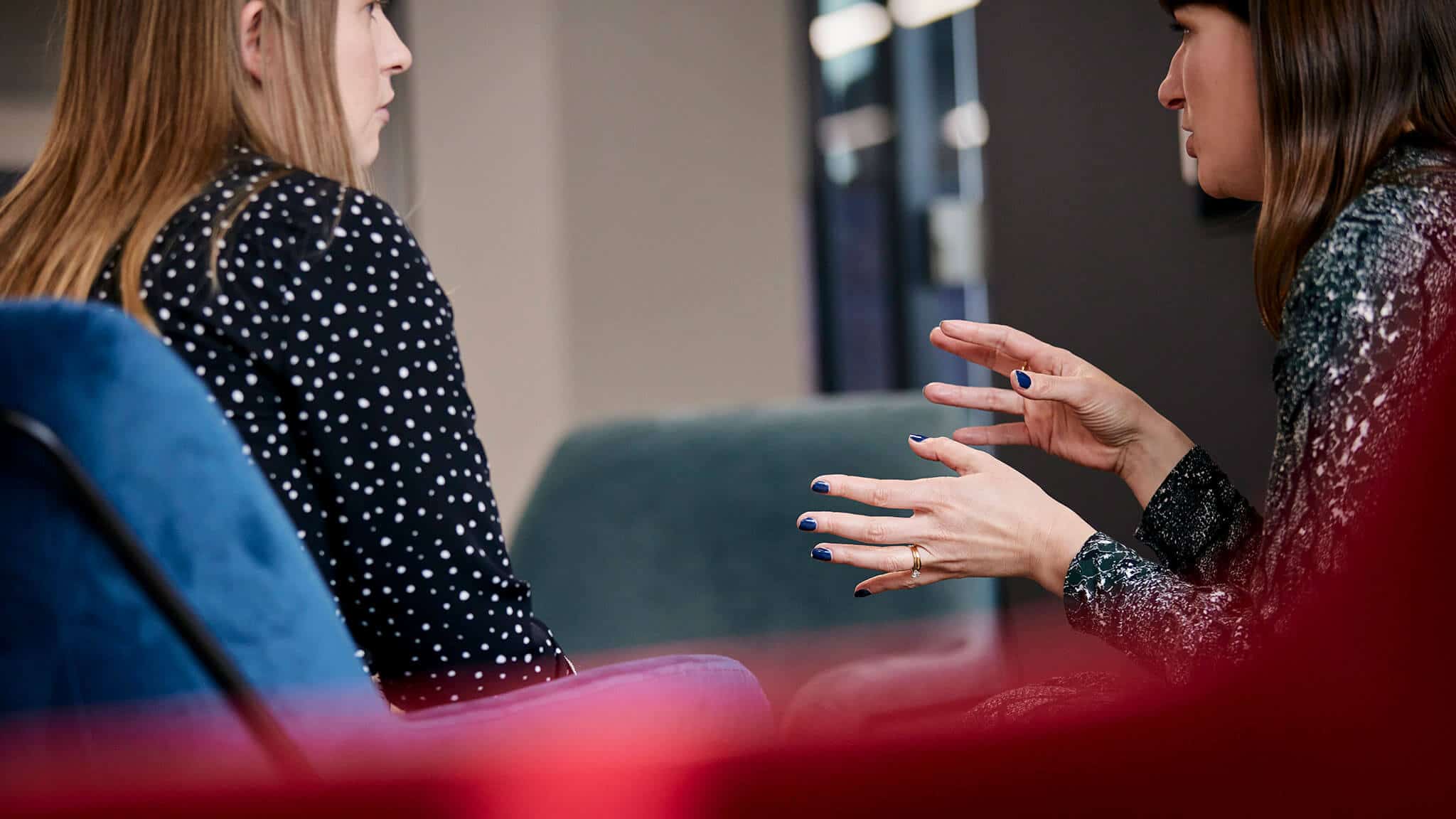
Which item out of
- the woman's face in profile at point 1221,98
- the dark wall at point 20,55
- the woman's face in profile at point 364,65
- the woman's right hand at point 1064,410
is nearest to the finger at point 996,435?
the woman's right hand at point 1064,410

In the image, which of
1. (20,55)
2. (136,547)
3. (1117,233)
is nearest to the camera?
(136,547)

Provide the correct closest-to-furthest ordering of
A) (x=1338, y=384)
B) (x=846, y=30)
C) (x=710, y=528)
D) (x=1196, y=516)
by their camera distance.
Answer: (x=1338, y=384)
(x=1196, y=516)
(x=710, y=528)
(x=846, y=30)

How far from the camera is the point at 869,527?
0.87m

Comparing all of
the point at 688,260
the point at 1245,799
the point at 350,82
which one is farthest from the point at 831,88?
the point at 1245,799

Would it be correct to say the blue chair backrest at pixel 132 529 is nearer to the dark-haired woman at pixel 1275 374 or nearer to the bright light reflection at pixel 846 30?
the dark-haired woman at pixel 1275 374

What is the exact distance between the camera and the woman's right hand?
95 cm

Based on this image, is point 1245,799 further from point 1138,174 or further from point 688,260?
point 688,260

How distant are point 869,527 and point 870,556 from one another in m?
0.02

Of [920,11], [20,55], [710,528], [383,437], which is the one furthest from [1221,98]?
[920,11]

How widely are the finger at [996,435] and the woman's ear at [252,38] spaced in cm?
60

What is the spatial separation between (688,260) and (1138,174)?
5.86 feet

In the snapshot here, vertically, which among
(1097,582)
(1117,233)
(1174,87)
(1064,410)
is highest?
(1174,87)

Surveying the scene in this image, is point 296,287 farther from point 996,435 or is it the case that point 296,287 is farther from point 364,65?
point 996,435

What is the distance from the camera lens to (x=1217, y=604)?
812 mm
